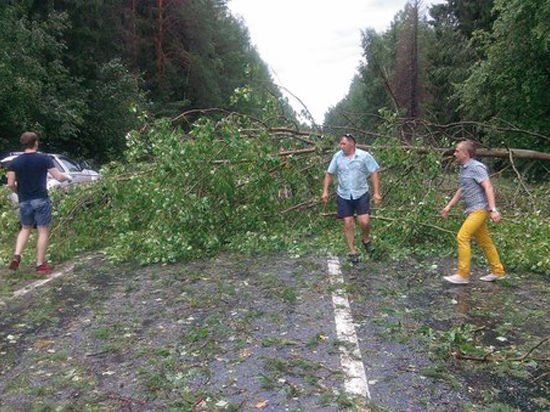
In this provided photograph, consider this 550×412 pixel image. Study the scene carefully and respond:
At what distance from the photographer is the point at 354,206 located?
7.01 m

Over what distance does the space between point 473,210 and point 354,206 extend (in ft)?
4.94

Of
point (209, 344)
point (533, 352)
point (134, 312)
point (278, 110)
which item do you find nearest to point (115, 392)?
point (209, 344)

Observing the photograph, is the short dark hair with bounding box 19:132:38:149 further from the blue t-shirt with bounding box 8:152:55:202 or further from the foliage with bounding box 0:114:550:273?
the foliage with bounding box 0:114:550:273

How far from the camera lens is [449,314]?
4926 mm

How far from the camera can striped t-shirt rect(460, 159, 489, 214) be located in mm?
5941

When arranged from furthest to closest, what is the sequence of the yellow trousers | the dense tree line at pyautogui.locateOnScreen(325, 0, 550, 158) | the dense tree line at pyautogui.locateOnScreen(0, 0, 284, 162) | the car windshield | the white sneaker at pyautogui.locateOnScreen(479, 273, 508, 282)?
the dense tree line at pyautogui.locateOnScreen(0, 0, 284, 162), the dense tree line at pyautogui.locateOnScreen(325, 0, 550, 158), the car windshield, the white sneaker at pyautogui.locateOnScreen(479, 273, 508, 282), the yellow trousers

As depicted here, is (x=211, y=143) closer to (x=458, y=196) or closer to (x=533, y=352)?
(x=458, y=196)

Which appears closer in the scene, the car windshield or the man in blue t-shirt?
the man in blue t-shirt

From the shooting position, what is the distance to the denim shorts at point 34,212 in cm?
697

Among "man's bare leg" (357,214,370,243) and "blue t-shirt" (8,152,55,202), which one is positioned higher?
"blue t-shirt" (8,152,55,202)

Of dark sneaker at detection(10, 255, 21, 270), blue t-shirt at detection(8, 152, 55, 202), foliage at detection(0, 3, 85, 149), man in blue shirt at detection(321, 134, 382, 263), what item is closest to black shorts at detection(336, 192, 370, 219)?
man in blue shirt at detection(321, 134, 382, 263)

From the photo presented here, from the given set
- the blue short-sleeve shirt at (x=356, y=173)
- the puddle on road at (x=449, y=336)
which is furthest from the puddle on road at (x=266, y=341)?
the blue short-sleeve shirt at (x=356, y=173)

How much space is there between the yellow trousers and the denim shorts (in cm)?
485

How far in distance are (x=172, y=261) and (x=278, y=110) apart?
3.29 m
